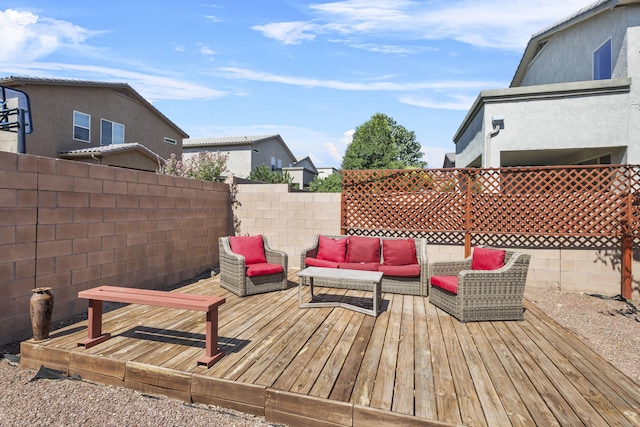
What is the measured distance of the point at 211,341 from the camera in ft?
8.68

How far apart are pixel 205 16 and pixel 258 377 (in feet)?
20.5

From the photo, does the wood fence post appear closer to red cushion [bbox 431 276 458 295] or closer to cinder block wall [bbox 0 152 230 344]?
red cushion [bbox 431 276 458 295]

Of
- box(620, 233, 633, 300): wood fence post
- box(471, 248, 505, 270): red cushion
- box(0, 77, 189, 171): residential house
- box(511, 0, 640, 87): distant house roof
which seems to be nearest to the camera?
box(471, 248, 505, 270): red cushion

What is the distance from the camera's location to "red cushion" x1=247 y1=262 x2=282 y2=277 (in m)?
4.78

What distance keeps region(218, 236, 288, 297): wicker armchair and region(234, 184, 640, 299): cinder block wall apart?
171 centimetres

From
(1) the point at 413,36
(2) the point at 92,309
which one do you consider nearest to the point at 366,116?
(1) the point at 413,36

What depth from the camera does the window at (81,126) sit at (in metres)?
11.9

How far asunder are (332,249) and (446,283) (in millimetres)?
2034

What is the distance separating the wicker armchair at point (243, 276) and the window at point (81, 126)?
10652mm

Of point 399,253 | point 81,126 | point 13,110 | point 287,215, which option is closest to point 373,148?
point 81,126

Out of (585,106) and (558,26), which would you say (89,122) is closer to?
(585,106)

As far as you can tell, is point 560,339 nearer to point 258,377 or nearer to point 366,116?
point 258,377

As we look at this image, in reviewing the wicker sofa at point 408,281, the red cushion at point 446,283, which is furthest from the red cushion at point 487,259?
the wicker sofa at point 408,281

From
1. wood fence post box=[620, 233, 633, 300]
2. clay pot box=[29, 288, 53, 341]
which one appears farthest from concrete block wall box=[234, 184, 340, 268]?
wood fence post box=[620, 233, 633, 300]
